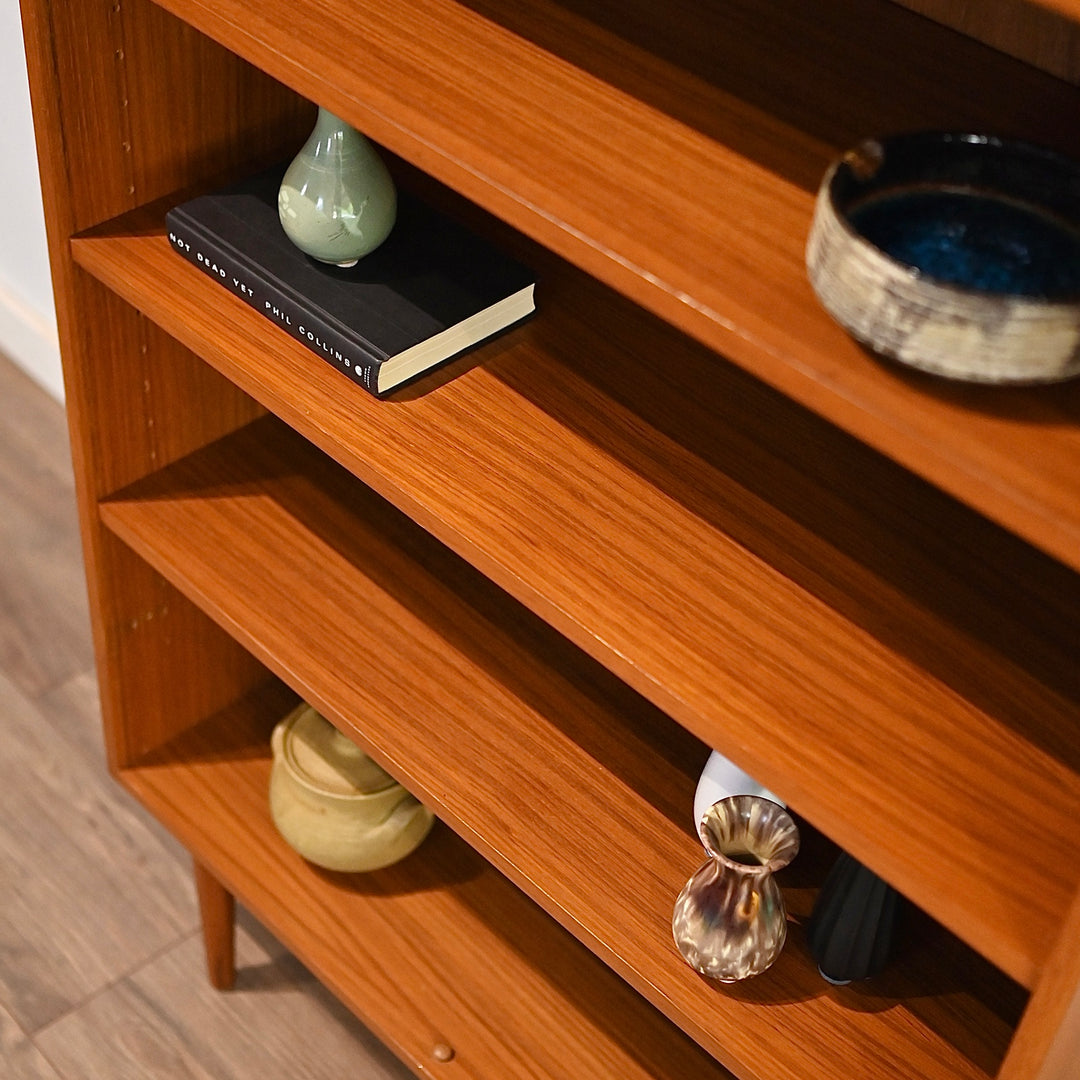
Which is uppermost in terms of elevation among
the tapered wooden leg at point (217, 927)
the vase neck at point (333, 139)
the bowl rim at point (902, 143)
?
the bowl rim at point (902, 143)

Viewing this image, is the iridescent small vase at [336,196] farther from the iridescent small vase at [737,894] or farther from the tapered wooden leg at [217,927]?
the tapered wooden leg at [217,927]

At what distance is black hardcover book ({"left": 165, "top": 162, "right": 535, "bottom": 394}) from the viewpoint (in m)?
1.04

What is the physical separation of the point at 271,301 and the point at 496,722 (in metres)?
0.37

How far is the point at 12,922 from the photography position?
1597 millimetres

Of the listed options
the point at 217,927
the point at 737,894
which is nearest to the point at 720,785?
the point at 737,894

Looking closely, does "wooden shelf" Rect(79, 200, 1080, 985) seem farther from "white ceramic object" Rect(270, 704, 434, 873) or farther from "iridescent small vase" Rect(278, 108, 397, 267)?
"white ceramic object" Rect(270, 704, 434, 873)

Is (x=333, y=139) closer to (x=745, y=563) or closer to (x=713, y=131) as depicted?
(x=713, y=131)

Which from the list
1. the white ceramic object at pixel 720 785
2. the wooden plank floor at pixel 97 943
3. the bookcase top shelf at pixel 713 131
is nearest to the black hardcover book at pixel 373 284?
the bookcase top shelf at pixel 713 131

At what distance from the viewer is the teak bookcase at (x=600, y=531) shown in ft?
2.56

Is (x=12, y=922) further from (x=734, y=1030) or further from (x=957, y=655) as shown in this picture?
(x=957, y=655)

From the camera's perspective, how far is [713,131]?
847 millimetres

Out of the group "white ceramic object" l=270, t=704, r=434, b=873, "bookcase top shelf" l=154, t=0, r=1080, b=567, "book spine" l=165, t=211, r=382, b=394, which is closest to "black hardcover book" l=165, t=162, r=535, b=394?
"book spine" l=165, t=211, r=382, b=394

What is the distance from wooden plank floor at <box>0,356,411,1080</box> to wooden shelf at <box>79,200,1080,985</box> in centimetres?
80

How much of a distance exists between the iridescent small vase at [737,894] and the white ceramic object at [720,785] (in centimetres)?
2
